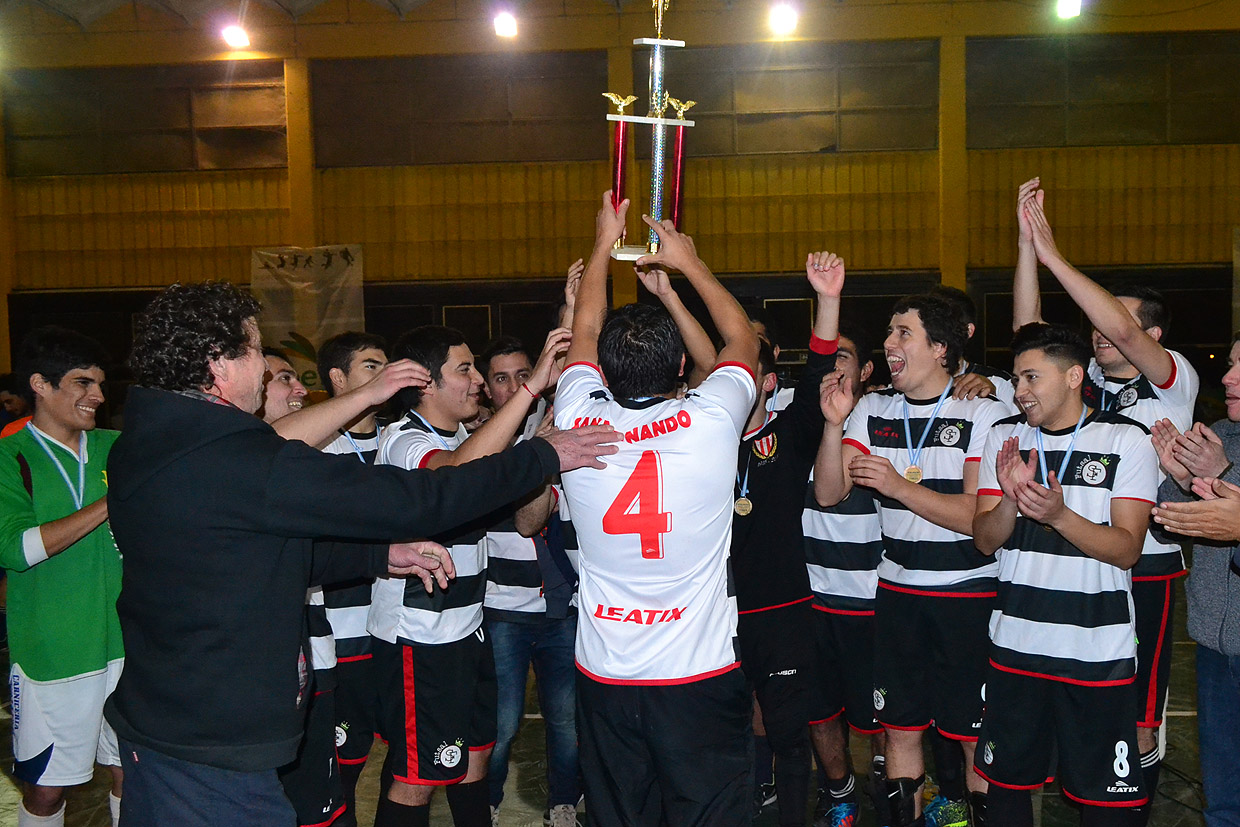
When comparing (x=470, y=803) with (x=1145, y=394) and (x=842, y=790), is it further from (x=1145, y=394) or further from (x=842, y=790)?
(x=1145, y=394)

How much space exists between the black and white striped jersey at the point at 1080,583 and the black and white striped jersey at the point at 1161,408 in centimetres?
67

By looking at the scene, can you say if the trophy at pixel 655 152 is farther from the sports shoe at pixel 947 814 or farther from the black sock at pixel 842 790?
the sports shoe at pixel 947 814

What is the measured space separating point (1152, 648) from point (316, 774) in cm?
341

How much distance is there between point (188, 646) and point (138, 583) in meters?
0.22

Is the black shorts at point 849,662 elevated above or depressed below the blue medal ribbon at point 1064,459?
below

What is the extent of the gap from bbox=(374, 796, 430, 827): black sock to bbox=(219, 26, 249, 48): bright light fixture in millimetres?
14304

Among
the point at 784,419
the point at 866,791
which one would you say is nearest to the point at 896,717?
the point at 866,791

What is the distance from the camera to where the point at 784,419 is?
4477 millimetres

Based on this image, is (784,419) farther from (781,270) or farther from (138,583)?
(781,270)

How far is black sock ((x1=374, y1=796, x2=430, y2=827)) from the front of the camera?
154 inches

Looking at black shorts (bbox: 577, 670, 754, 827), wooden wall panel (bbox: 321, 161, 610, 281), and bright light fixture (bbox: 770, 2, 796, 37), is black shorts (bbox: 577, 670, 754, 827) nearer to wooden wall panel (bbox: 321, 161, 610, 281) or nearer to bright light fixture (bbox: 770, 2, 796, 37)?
wooden wall panel (bbox: 321, 161, 610, 281)

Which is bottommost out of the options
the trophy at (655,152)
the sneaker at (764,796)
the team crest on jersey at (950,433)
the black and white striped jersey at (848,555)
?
the sneaker at (764,796)

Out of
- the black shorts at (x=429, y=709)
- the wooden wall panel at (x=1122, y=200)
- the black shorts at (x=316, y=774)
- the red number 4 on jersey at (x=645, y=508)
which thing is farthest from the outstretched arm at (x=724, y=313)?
the wooden wall panel at (x=1122, y=200)

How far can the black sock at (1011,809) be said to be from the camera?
3.77 metres
